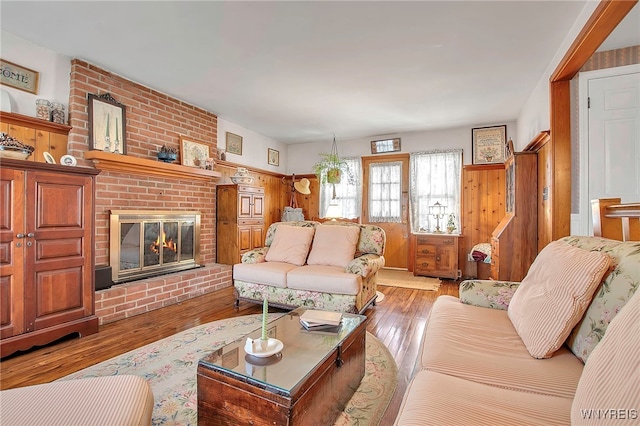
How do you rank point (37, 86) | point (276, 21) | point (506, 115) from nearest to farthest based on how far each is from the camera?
point (276, 21) → point (37, 86) → point (506, 115)

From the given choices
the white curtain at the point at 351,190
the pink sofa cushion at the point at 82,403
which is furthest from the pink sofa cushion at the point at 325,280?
the white curtain at the point at 351,190

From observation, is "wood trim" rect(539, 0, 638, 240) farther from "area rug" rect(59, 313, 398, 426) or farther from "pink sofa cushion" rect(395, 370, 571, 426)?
"pink sofa cushion" rect(395, 370, 571, 426)

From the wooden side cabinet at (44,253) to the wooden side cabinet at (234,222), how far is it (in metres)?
1.87

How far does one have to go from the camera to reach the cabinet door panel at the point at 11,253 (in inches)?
83.4

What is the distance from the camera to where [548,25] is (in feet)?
7.57

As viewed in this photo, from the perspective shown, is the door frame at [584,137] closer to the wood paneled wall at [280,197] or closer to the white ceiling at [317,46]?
the white ceiling at [317,46]

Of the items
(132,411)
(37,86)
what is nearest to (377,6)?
(132,411)

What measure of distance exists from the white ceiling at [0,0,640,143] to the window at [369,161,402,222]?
5.37ft

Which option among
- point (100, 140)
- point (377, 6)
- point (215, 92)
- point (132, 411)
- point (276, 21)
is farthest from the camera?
point (215, 92)

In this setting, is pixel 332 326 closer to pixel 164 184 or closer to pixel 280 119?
pixel 164 184

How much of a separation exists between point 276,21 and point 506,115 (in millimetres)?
3824

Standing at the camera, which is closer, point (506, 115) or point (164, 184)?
point (164, 184)

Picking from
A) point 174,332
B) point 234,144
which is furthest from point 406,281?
point 234,144

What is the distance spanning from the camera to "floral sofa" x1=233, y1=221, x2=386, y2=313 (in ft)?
9.53
